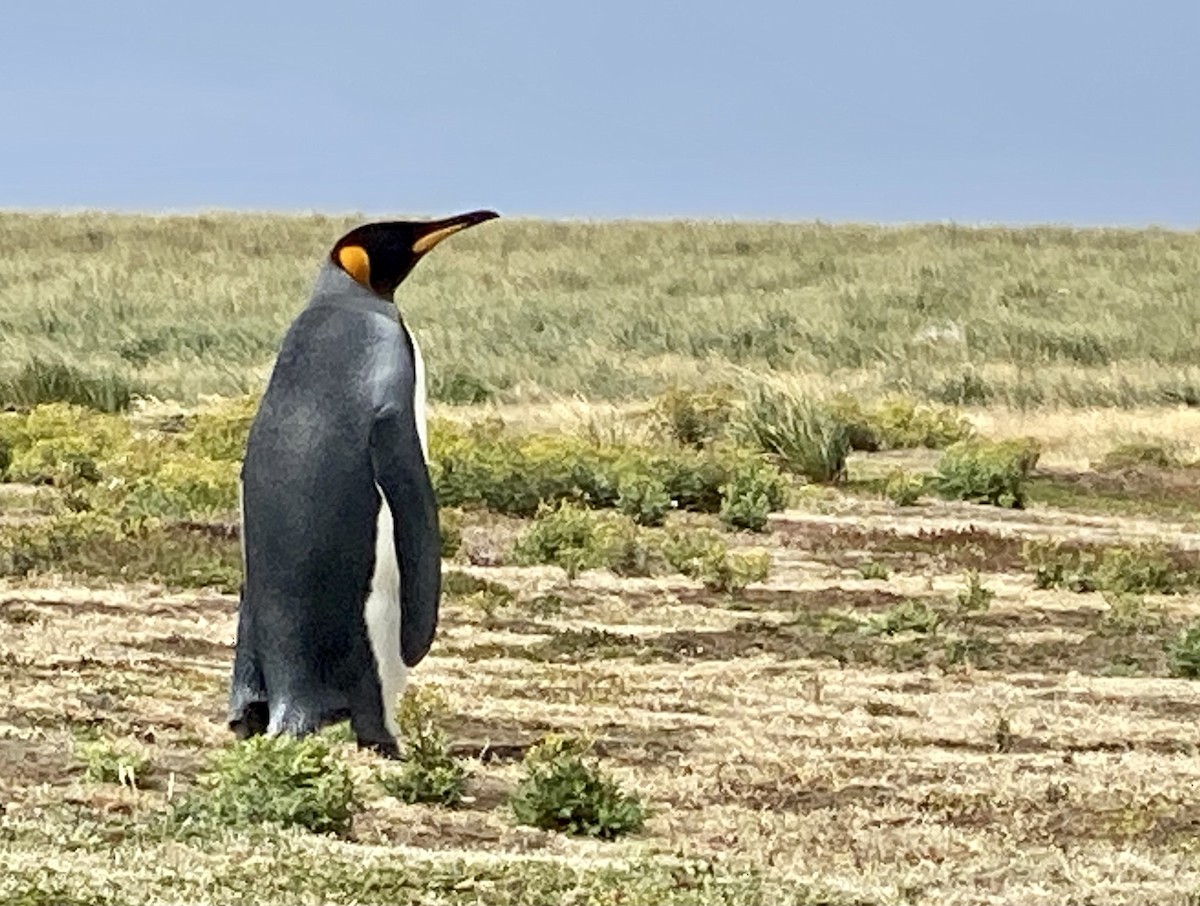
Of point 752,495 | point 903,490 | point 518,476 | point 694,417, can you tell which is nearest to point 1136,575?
point 752,495

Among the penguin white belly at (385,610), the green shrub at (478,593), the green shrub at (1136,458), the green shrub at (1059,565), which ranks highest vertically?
the penguin white belly at (385,610)

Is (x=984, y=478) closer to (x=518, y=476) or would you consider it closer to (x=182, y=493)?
(x=518, y=476)

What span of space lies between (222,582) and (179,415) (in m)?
11.9

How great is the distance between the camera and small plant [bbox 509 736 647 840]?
727 cm

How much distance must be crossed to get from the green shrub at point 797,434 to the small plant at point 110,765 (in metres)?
12.6

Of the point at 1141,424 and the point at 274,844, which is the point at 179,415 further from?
the point at 274,844

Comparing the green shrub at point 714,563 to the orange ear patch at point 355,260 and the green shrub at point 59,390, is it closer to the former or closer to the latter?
the orange ear patch at point 355,260

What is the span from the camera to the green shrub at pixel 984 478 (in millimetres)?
18562

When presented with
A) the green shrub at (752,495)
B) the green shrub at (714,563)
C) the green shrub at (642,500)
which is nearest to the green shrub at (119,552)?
the green shrub at (714,563)

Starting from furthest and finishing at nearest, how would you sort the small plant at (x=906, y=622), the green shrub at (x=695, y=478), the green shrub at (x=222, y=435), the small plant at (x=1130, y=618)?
the green shrub at (x=222, y=435) < the green shrub at (x=695, y=478) < the small plant at (x=1130, y=618) < the small plant at (x=906, y=622)

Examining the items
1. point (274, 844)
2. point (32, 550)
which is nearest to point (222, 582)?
point (32, 550)

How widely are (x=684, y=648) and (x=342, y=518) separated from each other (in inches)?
146

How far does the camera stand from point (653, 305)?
45719 millimetres

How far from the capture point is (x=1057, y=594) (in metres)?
13.8
